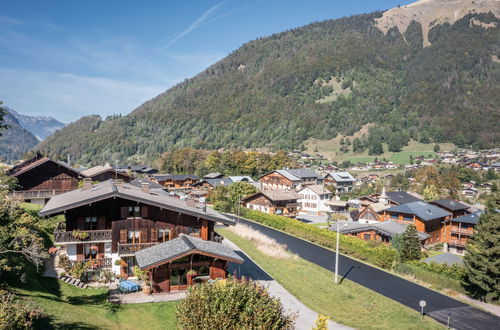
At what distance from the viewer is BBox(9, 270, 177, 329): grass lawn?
19.6 m

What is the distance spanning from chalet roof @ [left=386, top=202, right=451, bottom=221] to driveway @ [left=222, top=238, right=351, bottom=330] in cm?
→ 3598

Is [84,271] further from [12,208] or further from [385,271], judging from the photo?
[385,271]

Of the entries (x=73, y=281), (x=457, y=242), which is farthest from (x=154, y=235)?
(x=457, y=242)

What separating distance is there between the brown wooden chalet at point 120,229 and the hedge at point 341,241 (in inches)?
1013

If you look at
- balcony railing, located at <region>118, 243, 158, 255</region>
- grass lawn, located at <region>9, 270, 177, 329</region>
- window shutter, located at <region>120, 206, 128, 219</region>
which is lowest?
grass lawn, located at <region>9, 270, 177, 329</region>

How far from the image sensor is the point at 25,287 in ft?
73.8

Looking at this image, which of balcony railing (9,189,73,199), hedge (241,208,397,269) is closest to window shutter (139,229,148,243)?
balcony railing (9,189,73,199)

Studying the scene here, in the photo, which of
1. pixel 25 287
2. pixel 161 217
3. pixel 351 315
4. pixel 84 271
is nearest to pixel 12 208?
pixel 25 287

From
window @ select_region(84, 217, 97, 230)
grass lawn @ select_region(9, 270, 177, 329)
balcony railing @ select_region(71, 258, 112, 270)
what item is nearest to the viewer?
grass lawn @ select_region(9, 270, 177, 329)

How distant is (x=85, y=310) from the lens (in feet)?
76.9

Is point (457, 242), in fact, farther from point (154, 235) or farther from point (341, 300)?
point (154, 235)

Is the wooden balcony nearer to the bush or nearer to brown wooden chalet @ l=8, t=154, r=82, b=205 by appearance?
the bush

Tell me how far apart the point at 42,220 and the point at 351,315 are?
33.1 m

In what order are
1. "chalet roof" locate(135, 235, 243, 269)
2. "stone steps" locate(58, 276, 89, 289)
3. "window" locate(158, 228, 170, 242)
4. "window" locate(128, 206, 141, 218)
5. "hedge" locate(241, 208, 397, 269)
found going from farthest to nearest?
1. "hedge" locate(241, 208, 397, 269)
2. "window" locate(158, 228, 170, 242)
3. "window" locate(128, 206, 141, 218)
4. "stone steps" locate(58, 276, 89, 289)
5. "chalet roof" locate(135, 235, 243, 269)
